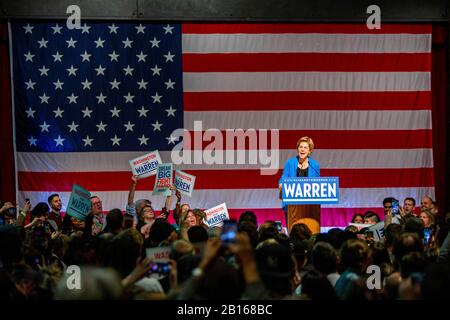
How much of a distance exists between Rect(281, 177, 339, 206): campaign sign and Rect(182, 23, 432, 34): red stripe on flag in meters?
4.49

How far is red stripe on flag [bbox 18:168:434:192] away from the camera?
1141 centimetres

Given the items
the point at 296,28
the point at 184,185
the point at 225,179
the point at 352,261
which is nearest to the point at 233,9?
the point at 296,28

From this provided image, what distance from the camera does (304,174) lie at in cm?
861

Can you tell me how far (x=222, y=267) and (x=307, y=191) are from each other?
463cm

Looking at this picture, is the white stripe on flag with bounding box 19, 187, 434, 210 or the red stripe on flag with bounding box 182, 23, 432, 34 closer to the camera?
the white stripe on flag with bounding box 19, 187, 434, 210

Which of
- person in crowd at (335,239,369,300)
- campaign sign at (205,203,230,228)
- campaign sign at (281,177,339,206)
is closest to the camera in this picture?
person in crowd at (335,239,369,300)

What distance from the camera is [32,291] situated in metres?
3.76

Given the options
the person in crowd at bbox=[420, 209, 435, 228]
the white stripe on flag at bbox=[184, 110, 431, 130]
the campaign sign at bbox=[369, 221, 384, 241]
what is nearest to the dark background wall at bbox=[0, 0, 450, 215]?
the white stripe on flag at bbox=[184, 110, 431, 130]

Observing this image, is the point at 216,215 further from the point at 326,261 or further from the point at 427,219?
the point at 326,261

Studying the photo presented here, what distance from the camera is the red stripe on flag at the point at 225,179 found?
1141 cm

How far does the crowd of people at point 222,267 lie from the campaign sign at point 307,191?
1.60 meters

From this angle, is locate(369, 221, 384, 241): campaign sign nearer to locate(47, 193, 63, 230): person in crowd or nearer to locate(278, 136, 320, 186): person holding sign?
locate(278, 136, 320, 186): person holding sign
